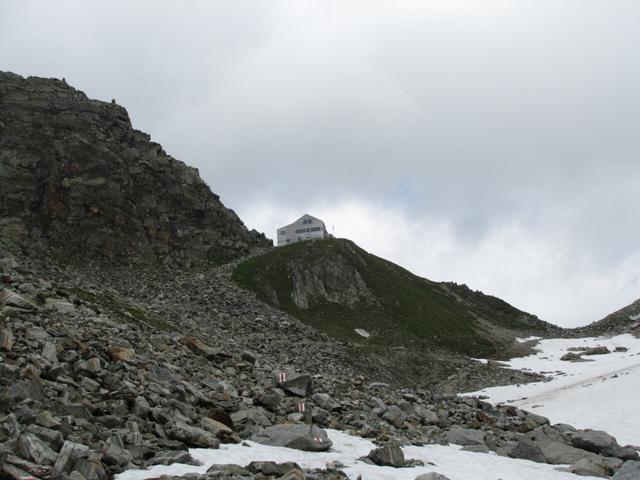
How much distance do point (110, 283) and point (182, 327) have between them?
74.7 ft

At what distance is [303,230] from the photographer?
4798 inches

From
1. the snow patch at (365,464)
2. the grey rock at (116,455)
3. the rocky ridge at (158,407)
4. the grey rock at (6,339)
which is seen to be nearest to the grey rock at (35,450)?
the rocky ridge at (158,407)

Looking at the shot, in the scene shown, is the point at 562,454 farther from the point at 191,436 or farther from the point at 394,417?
the point at 191,436

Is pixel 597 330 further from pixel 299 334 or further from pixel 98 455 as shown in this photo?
pixel 98 455

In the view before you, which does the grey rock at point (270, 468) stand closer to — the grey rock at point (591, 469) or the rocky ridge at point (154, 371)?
the rocky ridge at point (154, 371)

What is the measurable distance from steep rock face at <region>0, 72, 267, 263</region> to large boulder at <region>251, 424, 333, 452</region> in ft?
186

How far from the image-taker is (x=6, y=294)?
76.1 feet

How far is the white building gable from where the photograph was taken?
120750mm

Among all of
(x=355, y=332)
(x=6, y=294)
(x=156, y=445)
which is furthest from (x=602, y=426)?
(x=355, y=332)

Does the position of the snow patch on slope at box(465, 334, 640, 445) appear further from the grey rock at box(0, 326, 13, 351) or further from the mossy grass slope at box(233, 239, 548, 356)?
the grey rock at box(0, 326, 13, 351)

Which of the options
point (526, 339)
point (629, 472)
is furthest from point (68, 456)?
point (526, 339)

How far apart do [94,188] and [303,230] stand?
5379 cm

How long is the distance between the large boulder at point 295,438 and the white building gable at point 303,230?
102 metres

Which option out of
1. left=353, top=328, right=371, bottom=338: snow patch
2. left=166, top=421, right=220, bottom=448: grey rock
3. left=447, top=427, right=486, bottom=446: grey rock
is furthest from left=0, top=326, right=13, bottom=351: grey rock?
left=353, top=328, right=371, bottom=338: snow patch
